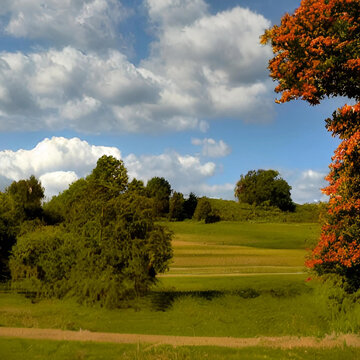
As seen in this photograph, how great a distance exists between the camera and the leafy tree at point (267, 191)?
6137 inches

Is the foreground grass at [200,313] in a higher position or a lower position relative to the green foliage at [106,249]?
lower

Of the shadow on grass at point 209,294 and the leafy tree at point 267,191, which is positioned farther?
the leafy tree at point 267,191

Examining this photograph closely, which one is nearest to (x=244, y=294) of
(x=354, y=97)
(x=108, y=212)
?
(x=108, y=212)

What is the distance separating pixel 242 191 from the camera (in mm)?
167125

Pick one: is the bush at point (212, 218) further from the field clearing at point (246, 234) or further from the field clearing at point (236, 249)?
the field clearing at point (236, 249)

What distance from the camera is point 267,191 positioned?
155375 mm

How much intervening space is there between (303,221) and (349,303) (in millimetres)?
106114

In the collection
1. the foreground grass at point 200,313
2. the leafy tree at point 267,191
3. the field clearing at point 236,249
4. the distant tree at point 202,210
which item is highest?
the leafy tree at point 267,191

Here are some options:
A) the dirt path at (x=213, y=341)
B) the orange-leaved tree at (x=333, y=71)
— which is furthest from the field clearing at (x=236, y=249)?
the dirt path at (x=213, y=341)

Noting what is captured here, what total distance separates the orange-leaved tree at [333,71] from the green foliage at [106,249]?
14504mm

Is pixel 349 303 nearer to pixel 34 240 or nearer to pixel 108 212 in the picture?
pixel 108 212

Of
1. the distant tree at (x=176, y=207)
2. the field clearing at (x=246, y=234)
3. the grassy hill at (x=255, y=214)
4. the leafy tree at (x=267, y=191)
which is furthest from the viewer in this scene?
the leafy tree at (x=267, y=191)

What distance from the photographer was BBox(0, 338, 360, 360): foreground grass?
46.7 feet

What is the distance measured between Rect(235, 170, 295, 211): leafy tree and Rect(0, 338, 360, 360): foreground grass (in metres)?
138
